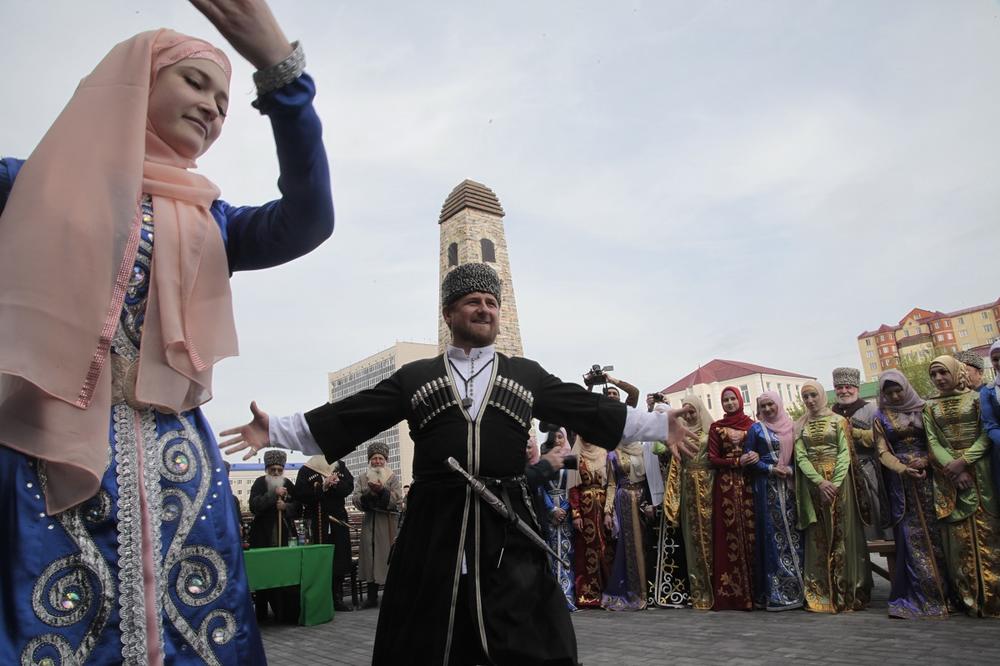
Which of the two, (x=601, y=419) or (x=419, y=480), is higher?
(x=601, y=419)

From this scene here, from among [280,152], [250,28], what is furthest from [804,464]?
[250,28]

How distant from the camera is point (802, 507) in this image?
641 centimetres

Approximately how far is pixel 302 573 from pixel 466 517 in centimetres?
525

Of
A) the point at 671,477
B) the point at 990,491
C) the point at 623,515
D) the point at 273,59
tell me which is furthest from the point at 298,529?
the point at 273,59

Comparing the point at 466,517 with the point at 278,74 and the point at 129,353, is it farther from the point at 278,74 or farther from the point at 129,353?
the point at 278,74

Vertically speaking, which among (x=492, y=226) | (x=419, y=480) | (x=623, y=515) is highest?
(x=492, y=226)

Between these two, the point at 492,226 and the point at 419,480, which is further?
the point at 492,226

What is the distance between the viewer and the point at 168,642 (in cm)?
153

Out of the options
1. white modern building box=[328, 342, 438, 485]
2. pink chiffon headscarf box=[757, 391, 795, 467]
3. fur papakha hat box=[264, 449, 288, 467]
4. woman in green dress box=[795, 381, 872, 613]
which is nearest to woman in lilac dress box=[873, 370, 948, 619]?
woman in green dress box=[795, 381, 872, 613]

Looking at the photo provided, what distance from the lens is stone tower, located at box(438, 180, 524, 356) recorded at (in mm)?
26798

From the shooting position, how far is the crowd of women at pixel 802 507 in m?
5.50

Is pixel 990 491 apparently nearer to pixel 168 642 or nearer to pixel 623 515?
pixel 623 515

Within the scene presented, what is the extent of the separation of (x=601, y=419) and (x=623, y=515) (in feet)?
16.4

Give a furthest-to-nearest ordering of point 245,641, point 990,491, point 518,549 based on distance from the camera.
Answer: point 990,491
point 518,549
point 245,641
